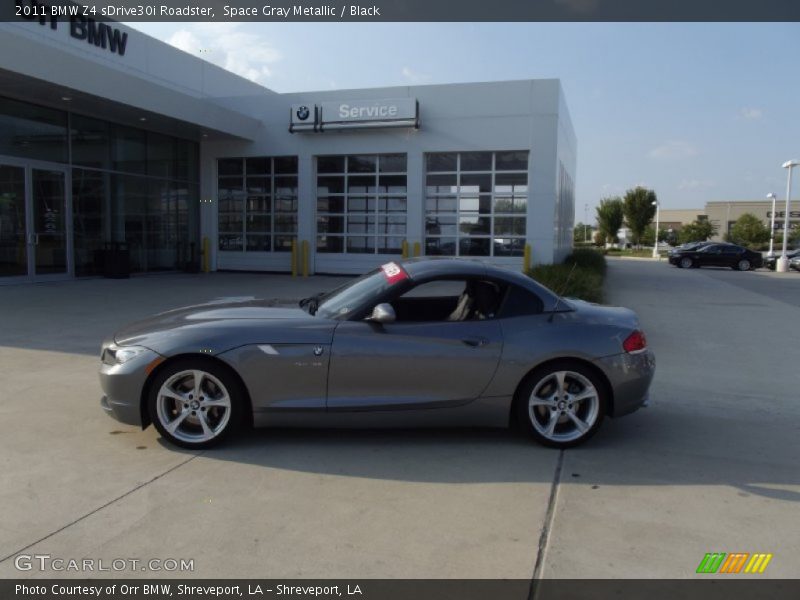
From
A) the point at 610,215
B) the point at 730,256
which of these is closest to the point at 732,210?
the point at 610,215

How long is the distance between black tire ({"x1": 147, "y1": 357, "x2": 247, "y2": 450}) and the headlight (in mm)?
223

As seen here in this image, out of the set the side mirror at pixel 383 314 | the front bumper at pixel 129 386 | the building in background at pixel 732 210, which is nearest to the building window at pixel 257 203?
the front bumper at pixel 129 386

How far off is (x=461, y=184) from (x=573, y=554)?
17.6m

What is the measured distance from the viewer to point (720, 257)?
33812 mm

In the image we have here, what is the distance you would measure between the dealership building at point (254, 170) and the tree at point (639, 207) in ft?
159

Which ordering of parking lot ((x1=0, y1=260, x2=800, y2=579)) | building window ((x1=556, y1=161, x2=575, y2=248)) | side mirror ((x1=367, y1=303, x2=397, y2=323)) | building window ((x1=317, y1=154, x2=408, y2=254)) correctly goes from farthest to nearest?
1. building window ((x1=556, y1=161, x2=575, y2=248))
2. building window ((x1=317, y1=154, x2=408, y2=254))
3. side mirror ((x1=367, y1=303, x2=397, y2=323))
4. parking lot ((x1=0, y1=260, x2=800, y2=579))

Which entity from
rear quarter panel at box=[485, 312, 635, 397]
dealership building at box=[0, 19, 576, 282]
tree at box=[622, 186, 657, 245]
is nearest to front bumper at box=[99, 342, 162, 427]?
rear quarter panel at box=[485, 312, 635, 397]

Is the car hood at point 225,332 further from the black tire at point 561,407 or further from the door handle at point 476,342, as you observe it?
the black tire at point 561,407

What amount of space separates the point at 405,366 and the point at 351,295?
2.65ft

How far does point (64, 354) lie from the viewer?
298 inches

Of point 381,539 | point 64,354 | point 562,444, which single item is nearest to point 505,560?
point 381,539

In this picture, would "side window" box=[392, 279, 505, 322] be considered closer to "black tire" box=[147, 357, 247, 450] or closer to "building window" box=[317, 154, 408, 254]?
"black tire" box=[147, 357, 247, 450]

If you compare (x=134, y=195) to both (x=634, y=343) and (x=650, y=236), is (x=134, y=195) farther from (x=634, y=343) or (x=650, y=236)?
(x=650, y=236)

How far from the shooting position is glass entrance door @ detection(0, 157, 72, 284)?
15.4 metres
